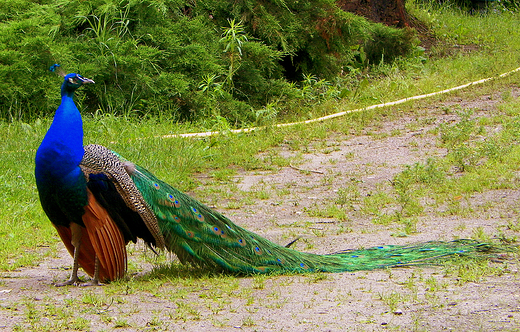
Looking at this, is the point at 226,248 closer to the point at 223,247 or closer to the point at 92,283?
the point at 223,247

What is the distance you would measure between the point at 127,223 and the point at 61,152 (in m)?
0.71

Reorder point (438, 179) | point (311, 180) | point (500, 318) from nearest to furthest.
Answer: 1. point (500, 318)
2. point (438, 179)
3. point (311, 180)

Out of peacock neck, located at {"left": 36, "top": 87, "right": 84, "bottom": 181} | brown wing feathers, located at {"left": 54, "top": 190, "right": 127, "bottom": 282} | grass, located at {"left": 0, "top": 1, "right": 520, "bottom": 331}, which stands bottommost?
grass, located at {"left": 0, "top": 1, "right": 520, "bottom": 331}

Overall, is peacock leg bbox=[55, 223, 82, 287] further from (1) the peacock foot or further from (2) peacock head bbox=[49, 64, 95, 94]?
(2) peacock head bbox=[49, 64, 95, 94]

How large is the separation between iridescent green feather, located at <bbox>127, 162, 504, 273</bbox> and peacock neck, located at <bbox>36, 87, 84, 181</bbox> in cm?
45

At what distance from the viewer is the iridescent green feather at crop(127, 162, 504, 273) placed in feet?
15.4

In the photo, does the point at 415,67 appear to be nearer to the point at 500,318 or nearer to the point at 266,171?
the point at 266,171

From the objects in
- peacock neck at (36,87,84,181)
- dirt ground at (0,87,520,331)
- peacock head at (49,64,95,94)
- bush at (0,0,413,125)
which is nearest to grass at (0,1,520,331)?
dirt ground at (0,87,520,331)

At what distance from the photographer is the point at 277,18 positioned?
12.8 metres

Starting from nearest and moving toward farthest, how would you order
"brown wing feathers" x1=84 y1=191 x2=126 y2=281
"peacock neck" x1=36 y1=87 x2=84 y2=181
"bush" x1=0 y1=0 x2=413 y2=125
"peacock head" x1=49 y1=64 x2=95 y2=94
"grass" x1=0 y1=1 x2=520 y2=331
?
"grass" x1=0 y1=1 x2=520 y2=331
"peacock neck" x1=36 y1=87 x2=84 y2=181
"brown wing feathers" x1=84 y1=191 x2=126 y2=281
"peacock head" x1=49 y1=64 x2=95 y2=94
"bush" x1=0 y1=0 x2=413 y2=125

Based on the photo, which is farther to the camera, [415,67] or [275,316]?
[415,67]

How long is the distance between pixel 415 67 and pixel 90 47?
277 inches

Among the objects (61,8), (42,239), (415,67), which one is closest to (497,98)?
(415,67)

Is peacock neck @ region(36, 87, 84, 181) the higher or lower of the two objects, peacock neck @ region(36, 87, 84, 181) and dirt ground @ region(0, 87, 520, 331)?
the higher
